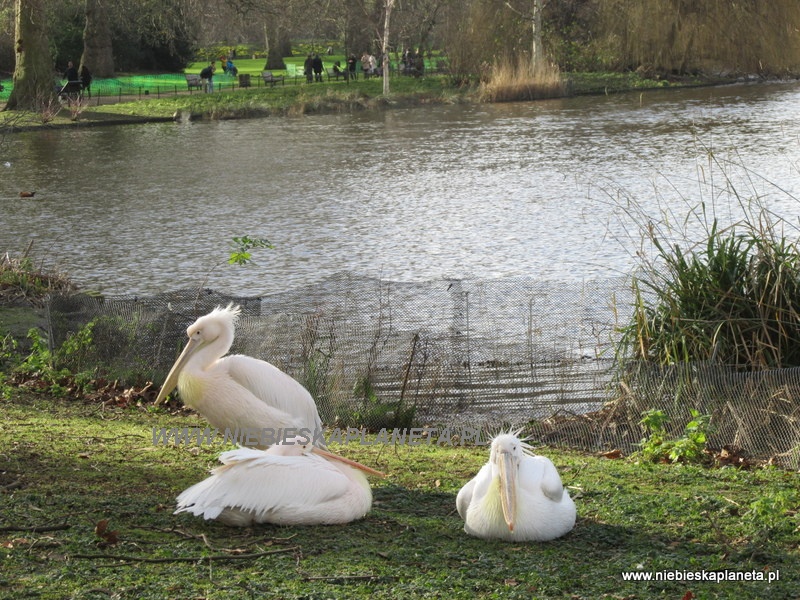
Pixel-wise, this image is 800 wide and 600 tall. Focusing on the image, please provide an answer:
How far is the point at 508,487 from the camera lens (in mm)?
4977

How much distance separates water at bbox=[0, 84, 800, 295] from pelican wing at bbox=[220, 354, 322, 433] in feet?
13.1

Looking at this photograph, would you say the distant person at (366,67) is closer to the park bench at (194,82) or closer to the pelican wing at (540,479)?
the park bench at (194,82)

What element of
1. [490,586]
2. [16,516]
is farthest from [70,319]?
[490,586]

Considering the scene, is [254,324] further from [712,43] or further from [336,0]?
[336,0]

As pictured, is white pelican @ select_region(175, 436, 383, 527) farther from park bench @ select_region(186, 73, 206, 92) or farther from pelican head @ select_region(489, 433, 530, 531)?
park bench @ select_region(186, 73, 206, 92)

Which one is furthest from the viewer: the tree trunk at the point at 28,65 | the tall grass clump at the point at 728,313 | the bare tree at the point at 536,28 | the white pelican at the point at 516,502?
the bare tree at the point at 536,28

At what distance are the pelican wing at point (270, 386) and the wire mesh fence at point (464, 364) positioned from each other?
1755mm

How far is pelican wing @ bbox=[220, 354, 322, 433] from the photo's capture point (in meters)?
6.46

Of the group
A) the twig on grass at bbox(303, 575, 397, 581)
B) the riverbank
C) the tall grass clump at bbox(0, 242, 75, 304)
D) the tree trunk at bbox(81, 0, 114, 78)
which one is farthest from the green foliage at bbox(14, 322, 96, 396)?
the tree trunk at bbox(81, 0, 114, 78)

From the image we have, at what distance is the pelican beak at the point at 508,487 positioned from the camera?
486cm

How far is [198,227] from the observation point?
63.9 feet

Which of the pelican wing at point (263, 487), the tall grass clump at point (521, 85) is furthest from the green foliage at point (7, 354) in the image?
the tall grass clump at point (521, 85)

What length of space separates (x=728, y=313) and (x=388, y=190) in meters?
15.5

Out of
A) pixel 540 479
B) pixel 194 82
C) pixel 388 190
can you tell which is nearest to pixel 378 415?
pixel 540 479
